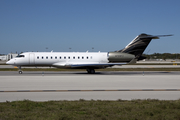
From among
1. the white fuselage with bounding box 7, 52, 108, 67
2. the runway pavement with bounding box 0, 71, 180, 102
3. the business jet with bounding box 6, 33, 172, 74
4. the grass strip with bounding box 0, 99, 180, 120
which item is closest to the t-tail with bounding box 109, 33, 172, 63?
the business jet with bounding box 6, 33, 172, 74

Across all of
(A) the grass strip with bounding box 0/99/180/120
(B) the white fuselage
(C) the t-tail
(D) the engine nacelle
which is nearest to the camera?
(A) the grass strip with bounding box 0/99/180/120

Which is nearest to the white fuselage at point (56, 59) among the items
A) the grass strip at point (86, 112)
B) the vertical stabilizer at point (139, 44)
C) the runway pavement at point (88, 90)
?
the vertical stabilizer at point (139, 44)

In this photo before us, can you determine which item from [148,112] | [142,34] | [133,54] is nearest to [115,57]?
[133,54]

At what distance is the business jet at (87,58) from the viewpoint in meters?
27.3

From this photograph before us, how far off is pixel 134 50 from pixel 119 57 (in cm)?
233

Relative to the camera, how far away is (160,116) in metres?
6.69

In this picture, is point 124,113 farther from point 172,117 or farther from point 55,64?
point 55,64

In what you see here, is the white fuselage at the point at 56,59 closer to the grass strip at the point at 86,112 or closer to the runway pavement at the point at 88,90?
the runway pavement at the point at 88,90

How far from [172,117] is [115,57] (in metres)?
22.3

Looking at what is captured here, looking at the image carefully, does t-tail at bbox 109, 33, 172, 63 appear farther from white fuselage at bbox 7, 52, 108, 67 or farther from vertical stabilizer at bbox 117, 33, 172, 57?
white fuselage at bbox 7, 52, 108, 67

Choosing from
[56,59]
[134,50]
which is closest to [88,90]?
[56,59]

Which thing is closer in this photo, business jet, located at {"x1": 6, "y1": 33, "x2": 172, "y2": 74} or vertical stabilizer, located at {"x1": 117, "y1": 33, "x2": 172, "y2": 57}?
business jet, located at {"x1": 6, "y1": 33, "x2": 172, "y2": 74}

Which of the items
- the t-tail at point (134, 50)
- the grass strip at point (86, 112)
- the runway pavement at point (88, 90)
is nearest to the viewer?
the grass strip at point (86, 112)

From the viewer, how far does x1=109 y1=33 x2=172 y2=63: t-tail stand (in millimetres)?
27916
